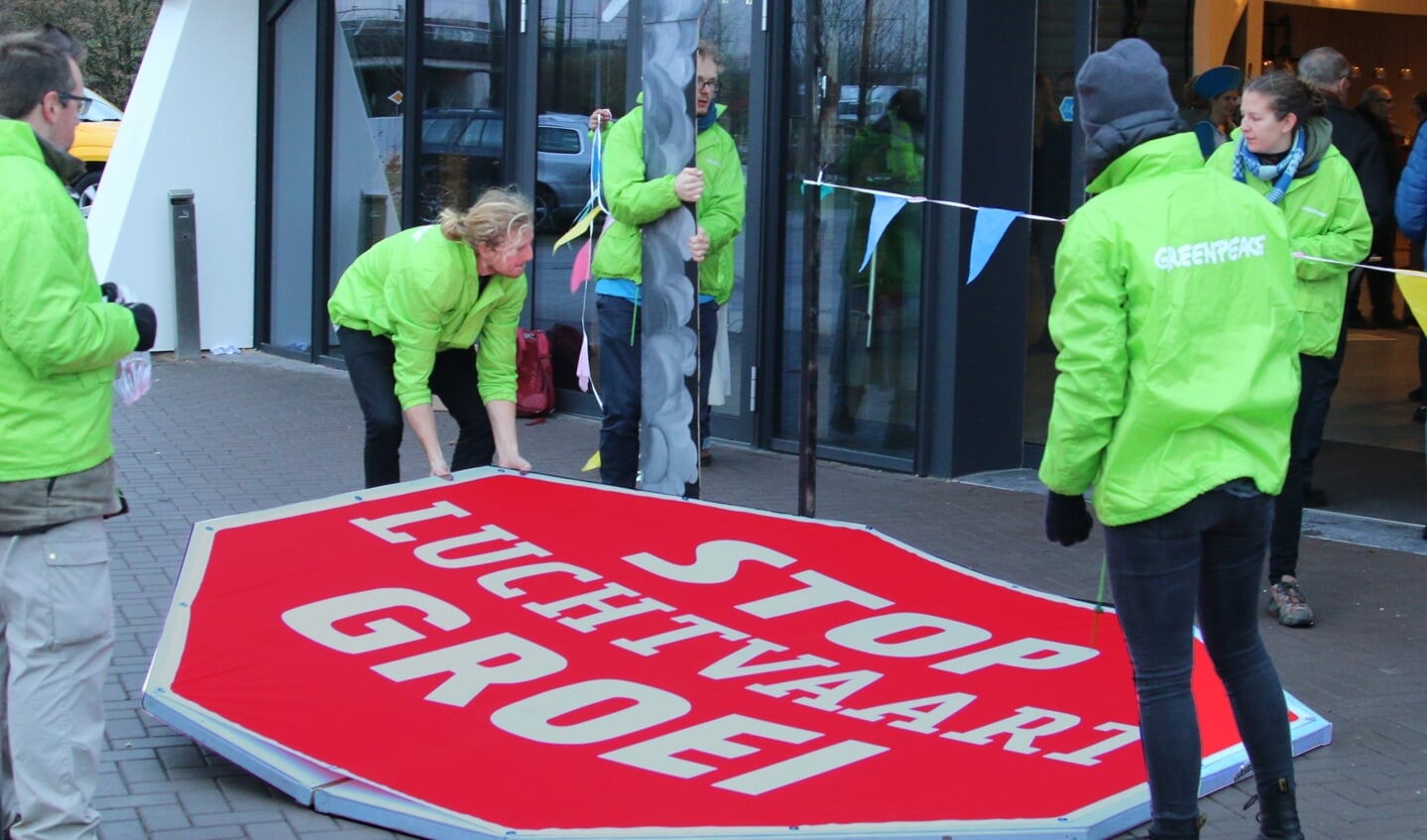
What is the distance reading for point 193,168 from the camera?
43.3 feet

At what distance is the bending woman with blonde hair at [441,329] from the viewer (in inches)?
225

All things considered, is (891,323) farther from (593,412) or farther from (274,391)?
(274,391)

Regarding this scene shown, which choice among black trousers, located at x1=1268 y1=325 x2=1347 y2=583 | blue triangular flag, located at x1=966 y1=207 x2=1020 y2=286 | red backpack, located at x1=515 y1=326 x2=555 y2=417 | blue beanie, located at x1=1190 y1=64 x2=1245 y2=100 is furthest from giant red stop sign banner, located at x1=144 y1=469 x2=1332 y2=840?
red backpack, located at x1=515 y1=326 x2=555 y2=417

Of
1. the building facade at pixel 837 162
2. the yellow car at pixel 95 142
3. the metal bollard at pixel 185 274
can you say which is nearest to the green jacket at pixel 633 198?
the building facade at pixel 837 162

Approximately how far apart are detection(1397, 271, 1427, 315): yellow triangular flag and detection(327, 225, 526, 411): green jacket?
3.19m

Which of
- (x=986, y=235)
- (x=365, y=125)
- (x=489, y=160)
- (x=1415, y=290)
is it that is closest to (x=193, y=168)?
(x=365, y=125)

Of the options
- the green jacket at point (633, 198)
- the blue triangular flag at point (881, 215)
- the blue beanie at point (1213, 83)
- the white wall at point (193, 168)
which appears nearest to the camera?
the green jacket at point (633, 198)

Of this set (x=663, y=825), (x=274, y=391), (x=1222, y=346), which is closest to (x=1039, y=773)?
(x=663, y=825)

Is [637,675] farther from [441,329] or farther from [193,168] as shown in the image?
[193,168]

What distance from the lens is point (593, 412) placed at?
10.5 m

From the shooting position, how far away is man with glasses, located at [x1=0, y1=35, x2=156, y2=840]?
→ 11.0 ft

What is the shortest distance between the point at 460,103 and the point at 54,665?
335 inches

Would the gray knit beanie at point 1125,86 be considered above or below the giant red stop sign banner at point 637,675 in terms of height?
above

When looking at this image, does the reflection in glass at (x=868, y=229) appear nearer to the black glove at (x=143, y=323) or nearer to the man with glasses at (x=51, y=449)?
the black glove at (x=143, y=323)
